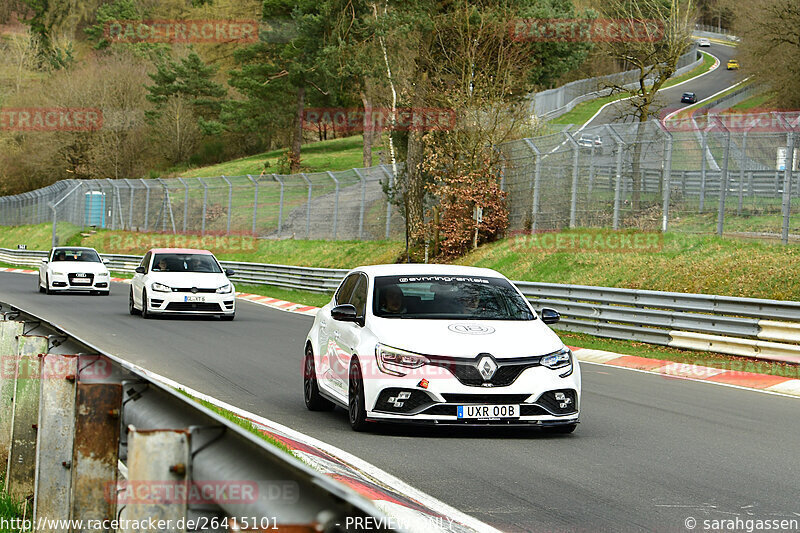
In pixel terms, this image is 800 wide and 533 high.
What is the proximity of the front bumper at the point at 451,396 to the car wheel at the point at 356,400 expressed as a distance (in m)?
0.11

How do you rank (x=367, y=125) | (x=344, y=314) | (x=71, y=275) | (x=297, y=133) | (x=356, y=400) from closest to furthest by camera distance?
1. (x=356, y=400)
2. (x=344, y=314)
3. (x=71, y=275)
4. (x=367, y=125)
5. (x=297, y=133)

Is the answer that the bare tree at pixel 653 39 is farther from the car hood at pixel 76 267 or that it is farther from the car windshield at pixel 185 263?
the car hood at pixel 76 267

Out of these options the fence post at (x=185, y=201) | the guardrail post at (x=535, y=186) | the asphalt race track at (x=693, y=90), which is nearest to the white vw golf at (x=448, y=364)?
the guardrail post at (x=535, y=186)

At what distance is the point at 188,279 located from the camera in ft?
79.0

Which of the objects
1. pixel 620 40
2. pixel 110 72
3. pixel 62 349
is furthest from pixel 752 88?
pixel 62 349

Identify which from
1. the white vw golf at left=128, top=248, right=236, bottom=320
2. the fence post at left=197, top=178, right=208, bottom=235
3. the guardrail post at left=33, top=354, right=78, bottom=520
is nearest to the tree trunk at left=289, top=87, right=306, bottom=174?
the fence post at left=197, top=178, right=208, bottom=235

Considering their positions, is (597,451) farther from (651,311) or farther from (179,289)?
(179,289)

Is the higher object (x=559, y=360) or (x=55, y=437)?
(x=55, y=437)

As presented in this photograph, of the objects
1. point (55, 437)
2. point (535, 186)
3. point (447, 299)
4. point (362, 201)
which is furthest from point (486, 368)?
point (362, 201)

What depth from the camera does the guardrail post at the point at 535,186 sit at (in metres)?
30.5

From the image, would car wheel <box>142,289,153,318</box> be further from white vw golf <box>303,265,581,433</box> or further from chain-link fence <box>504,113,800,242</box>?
white vw golf <box>303,265,581,433</box>

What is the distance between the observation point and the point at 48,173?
285 feet

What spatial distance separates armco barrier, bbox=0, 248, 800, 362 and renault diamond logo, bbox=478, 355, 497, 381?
27.9ft

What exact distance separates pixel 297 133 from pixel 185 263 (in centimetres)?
5116
